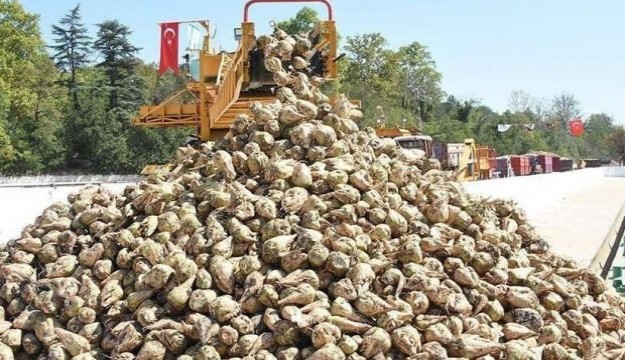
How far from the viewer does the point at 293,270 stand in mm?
3029

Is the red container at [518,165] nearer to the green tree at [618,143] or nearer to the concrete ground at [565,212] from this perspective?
the concrete ground at [565,212]

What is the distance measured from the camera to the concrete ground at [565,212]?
7711 mm

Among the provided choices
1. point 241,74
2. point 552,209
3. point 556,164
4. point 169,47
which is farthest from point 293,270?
point 556,164

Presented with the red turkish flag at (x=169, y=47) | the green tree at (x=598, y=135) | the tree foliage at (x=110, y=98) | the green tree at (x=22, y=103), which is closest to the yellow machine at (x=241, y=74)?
the red turkish flag at (x=169, y=47)

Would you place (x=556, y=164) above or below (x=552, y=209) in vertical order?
above

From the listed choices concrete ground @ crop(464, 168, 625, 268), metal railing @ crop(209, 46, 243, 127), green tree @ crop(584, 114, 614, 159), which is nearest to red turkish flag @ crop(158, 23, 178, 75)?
concrete ground @ crop(464, 168, 625, 268)

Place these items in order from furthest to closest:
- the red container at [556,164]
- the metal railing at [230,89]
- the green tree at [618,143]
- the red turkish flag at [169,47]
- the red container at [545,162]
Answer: the green tree at [618,143]
the red container at [556,164]
the red container at [545,162]
the red turkish flag at [169,47]
the metal railing at [230,89]

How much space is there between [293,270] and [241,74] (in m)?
3.57

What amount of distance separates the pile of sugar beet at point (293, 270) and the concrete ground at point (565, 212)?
5.43ft

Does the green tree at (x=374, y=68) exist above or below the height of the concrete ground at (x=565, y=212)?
above

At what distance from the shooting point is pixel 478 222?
3.63m

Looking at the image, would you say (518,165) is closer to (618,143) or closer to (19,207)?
(19,207)

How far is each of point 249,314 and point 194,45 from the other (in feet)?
30.5

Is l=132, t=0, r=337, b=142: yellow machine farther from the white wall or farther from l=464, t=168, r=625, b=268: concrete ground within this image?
l=464, t=168, r=625, b=268: concrete ground
